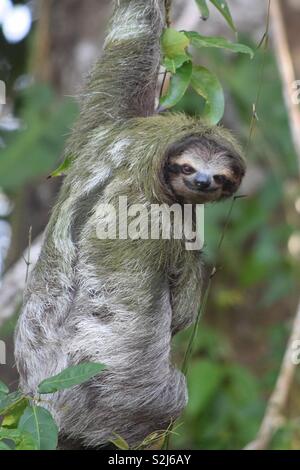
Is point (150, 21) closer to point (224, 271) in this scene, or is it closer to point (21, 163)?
point (21, 163)

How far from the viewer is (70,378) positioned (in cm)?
409

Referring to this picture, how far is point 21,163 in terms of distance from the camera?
9.03 m

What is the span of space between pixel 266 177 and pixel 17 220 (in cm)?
325

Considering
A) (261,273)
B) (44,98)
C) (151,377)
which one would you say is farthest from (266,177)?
(151,377)

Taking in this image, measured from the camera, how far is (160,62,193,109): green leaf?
17.4 feet

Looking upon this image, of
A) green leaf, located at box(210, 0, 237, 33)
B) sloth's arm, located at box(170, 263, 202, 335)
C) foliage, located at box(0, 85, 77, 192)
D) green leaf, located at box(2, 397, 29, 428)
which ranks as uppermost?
green leaf, located at box(210, 0, 237, 33)

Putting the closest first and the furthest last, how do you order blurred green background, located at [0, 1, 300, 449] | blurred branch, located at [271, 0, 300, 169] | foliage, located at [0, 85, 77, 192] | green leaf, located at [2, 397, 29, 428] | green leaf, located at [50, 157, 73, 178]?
green leaf, located at [2, 397, 29, 428]
green leaf, located at [50, 157, 73, 178]
blurred branch, located at [271, 0, 300, 169]
foliage, located at [0, 85, 77, 192]
blurred green background, located at [0, 1, 300, 449]

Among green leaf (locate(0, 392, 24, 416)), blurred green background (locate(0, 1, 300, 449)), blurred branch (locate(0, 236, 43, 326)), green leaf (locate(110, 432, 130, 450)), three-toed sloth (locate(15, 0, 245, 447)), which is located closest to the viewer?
green leaf (locate(0, 392, 24, 416))

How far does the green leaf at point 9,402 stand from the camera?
14.0 feet

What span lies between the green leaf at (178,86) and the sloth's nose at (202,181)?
0.64 meters

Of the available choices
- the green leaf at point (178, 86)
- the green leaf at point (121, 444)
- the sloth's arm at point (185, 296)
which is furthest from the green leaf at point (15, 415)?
the green leaf at point (178, 86)

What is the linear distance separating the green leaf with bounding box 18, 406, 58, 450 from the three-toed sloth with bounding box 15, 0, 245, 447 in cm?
115

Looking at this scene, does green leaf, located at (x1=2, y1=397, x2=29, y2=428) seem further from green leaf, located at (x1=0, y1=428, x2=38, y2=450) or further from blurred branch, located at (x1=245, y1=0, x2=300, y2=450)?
blurred branch, located at (x1=245, y1=0, x2=300, y2=450)

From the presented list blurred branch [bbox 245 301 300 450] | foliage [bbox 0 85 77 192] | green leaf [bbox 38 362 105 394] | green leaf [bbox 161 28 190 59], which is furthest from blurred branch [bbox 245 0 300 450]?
green leaf [bbox 38 362 105 394]
